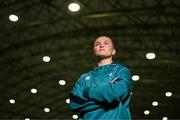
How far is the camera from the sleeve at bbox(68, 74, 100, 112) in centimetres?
308

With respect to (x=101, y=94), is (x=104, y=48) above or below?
above

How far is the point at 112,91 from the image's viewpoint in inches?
115

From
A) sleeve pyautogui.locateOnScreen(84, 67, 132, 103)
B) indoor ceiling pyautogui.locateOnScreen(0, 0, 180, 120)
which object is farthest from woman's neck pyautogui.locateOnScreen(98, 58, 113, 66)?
indoor ceiling pyautogui.locateOnScreen(0, 0, 180, 120)

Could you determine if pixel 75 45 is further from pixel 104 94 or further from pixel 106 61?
pixel 104 94

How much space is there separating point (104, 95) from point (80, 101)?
31 cm

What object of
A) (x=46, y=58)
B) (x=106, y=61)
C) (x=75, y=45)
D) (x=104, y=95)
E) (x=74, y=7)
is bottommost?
(x=104, y=95)

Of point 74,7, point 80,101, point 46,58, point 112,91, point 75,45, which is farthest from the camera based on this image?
point 46,58

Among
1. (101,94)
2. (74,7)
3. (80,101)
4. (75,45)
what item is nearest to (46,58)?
(75,45)

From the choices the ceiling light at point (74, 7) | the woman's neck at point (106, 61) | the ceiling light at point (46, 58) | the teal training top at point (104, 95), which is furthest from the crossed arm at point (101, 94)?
the ceiling light at point (46, 58)

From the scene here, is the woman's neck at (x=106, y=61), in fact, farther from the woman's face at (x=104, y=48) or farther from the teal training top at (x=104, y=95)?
the teal training top at (x=104, y=95)

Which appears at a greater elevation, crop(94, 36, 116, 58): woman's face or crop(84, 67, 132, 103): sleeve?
crop(94, 36, 116, 58): woman's face

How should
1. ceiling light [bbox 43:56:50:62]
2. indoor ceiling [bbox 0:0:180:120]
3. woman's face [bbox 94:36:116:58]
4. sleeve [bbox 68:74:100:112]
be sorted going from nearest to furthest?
sleeve [bbox 68:74:100:112]
woman's face [bbox 94:36:116:58]
indoor ceiling [bbox 0:0:180:120]
ceiling light [bbox 43:56:50:62]

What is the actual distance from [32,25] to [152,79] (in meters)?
13.4

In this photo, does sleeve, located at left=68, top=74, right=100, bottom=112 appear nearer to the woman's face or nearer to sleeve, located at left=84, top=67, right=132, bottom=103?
sleeve, located at left=84, top=67, right=132, bottom=103
